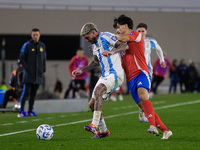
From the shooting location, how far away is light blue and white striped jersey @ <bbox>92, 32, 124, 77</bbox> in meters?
7.84

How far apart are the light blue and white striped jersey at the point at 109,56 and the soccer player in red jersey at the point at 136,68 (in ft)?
0.67

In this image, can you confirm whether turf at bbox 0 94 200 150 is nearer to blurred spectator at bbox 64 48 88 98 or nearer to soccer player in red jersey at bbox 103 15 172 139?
soccer player in red jersey at bbox 103 15 172 139

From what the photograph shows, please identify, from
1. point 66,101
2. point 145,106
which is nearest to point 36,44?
point 66,101

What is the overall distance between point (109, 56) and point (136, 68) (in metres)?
0.62

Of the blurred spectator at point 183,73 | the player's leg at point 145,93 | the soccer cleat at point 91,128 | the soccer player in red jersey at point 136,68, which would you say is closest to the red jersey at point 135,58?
the soccer player in red jersey at point 136,68

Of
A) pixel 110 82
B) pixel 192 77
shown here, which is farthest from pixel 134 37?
pixel 192 77

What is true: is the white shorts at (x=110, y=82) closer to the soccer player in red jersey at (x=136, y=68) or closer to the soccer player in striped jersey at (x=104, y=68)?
the soccer player in striped jersey at (x=104, y=68)

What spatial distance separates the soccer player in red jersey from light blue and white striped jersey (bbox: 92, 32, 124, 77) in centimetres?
20

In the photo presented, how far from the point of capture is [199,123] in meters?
10.5

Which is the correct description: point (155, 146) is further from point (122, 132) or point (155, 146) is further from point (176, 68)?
point (176, 68)

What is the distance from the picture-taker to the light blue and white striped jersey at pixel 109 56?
784 centimetres

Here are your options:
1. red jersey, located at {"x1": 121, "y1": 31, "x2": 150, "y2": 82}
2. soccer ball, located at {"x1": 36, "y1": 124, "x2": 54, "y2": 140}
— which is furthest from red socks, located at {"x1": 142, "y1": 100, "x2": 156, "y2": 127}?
soccer ball, located at {"x1": 36, "y1": 124, "x2": 54, "y2": 140}

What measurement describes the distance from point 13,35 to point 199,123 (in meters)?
25.1

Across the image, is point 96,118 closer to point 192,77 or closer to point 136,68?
point 136,68
